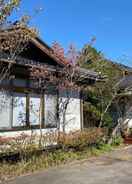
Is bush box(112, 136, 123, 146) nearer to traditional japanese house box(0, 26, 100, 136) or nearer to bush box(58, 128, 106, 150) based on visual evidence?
bush box(58, 128, 106, 150)

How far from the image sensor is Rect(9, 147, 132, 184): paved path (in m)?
9.15

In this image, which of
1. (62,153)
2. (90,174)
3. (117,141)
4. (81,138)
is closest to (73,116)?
(81,138)

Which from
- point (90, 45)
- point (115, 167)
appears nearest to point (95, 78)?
point (90, 45)

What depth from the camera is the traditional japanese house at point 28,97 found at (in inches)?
468

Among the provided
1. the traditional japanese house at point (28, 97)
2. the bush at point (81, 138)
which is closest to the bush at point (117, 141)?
the bush at point (81, 138)

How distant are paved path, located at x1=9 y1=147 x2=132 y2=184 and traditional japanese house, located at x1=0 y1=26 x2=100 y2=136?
2393 millimetres

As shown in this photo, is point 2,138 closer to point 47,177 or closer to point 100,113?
point 47,177

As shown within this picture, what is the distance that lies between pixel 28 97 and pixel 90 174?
4.15 m

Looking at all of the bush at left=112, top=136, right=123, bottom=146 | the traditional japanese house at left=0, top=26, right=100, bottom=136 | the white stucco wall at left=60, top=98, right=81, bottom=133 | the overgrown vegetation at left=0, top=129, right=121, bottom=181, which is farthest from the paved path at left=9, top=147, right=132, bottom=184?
the bush at left=112, top=136, right=123, bottom=146

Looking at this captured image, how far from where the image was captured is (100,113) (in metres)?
17.0

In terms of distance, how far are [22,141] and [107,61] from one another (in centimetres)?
795

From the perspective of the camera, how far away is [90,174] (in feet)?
33.0

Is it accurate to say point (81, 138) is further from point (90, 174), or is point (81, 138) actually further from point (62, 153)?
point (90, 174)

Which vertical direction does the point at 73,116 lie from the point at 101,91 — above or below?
below
